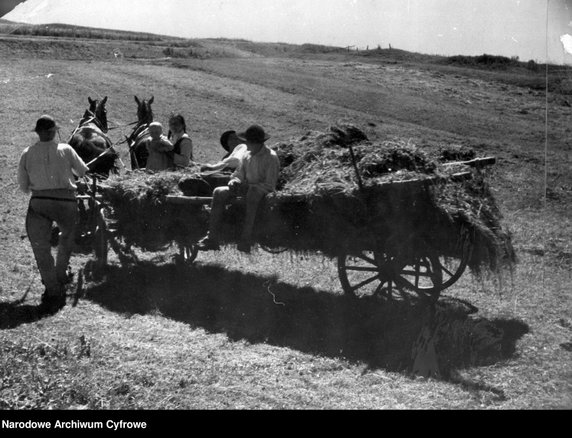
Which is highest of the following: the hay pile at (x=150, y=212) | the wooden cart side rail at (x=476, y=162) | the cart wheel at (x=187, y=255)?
the wooden cart side rail at (x=476, y=162)

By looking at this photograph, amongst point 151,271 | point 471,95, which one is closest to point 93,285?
point 151,271

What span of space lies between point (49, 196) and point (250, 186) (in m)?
2.27

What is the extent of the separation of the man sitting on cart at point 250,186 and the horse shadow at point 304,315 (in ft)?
2.64

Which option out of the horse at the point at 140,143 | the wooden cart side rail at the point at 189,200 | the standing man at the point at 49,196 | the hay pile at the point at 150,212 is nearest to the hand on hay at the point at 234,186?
the wooden cart side rail at the point at 189,200

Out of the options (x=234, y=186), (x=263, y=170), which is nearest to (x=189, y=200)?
(x=234, y=186)

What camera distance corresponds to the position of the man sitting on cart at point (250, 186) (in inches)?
315

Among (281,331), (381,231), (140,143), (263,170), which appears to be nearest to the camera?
(381,231)

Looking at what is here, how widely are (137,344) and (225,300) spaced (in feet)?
5.82

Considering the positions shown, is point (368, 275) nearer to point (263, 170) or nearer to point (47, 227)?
point (263, 170)

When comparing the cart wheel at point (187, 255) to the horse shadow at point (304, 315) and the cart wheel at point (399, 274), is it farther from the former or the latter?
the cart wheel at point (399, 274)

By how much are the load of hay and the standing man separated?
0.94 metres

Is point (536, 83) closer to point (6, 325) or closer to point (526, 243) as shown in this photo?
point (526, 243)

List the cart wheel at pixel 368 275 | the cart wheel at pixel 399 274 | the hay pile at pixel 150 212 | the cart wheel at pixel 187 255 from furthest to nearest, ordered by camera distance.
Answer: the cart wheel at pixel 187 255, the hay pile at pixel 150 212, the cart wheel at pixel 368 275, the cart wheel at pixel 399 274

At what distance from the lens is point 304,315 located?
26.5 ft
